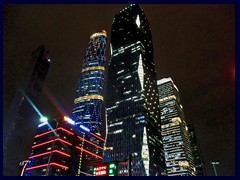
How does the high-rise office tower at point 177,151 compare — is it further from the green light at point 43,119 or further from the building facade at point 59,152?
the green light at point 43,119

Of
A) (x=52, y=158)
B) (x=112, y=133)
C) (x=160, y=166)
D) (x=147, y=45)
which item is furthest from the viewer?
(x=147, y=45)

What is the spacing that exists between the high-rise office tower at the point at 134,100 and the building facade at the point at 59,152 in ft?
66.5

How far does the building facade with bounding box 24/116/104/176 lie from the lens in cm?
11306

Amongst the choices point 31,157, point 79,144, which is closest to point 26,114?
point 31,157

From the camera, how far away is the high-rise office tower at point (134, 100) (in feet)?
388

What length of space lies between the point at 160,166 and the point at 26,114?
8677 centimetres

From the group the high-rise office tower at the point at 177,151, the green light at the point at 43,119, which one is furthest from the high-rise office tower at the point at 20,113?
the high-rise office tower at the point at 177,151

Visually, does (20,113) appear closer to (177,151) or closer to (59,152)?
(59,152)

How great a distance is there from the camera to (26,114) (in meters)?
136

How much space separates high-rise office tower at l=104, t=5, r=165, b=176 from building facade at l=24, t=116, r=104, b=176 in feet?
66.5

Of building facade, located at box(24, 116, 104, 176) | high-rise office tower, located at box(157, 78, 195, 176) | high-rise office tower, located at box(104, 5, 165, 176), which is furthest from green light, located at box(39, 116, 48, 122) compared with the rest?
high-rise office tower, located at box(157, 78, 195, 176)

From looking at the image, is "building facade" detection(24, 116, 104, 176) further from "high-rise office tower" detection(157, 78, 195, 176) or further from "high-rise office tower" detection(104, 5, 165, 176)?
"high-rise office tower" detection(157, 78, 195, 176)
